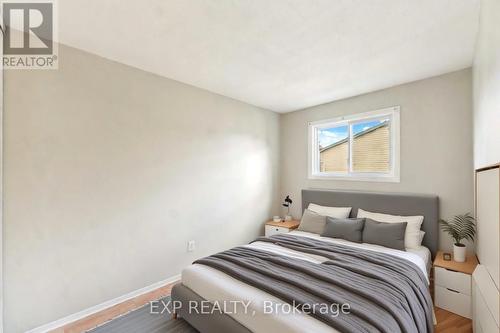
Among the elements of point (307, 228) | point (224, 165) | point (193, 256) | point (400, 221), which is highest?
point (224, 165)

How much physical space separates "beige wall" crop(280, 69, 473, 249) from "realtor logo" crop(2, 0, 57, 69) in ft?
11.8

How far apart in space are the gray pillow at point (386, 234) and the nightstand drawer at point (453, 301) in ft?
1.57

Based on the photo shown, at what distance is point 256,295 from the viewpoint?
1646 mm

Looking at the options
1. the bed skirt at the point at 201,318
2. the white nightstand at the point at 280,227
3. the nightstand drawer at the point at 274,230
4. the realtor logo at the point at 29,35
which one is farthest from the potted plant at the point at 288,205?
the realtor logo at the point at 29,35

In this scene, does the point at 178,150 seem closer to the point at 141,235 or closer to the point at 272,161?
the point at 141,235

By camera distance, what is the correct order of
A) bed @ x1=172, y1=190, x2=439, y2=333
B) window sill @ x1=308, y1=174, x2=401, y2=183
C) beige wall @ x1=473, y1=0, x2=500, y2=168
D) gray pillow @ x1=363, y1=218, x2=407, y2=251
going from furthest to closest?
window sill @ x1=308, y1=174, x2=401, y2=183 < gray pillow @ x1=363, y1=218, x2=407, y2=251 < bed @ x1=172, y1=190, x2=439, y2=333 < beige wall @ x1=473, y1=0, x2=500, y2=168

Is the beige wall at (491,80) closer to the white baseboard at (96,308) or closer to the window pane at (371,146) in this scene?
the window pane at (371,146)

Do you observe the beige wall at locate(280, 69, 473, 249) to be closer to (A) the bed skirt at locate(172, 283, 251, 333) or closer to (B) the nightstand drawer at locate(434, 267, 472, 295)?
(B) the nightstand drawer at locate(434, 267, 472, 295)

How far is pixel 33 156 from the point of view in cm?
195

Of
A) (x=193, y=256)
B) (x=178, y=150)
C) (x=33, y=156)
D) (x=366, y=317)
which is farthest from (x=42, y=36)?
(x=366, y=317)

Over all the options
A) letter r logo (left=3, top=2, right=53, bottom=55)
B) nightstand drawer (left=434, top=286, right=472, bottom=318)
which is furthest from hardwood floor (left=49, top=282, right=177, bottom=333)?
nightstand drawer (left=434, top=286, right=472, bottom=318)

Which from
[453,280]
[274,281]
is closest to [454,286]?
[453,280]

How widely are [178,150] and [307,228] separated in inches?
81.2

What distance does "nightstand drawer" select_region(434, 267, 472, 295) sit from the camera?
2.15 m
